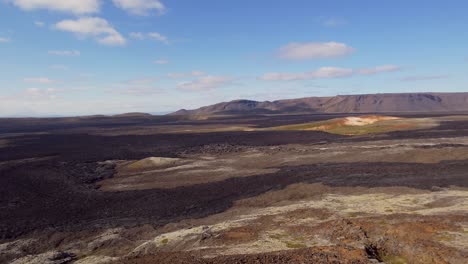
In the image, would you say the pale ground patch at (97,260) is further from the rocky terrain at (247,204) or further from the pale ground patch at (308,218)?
the pale ground patch at (308,218)

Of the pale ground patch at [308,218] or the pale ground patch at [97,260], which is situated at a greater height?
the pale ground patch at [308,218]

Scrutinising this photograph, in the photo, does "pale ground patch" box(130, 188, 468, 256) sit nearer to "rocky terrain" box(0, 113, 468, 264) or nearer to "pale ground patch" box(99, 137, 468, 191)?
"rocky terrain" box(0, 113, 468, 264)

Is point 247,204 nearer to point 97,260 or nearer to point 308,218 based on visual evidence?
point 308,218

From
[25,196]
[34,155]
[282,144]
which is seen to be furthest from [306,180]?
[34,155]

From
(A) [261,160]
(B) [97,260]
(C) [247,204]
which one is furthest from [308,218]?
(A) [261,160]

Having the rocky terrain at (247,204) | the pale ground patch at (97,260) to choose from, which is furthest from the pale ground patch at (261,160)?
the pale ground patch at (97,260)

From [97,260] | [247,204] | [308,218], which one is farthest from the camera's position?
[247,204]

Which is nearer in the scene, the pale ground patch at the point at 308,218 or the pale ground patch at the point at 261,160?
the pale ground patch at the point at 308,218

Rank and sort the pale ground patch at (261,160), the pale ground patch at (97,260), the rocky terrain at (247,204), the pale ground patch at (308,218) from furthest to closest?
the pale ground patch at (261,160), the pale ground patch at (308,218), the pale ground patch at (97,260), the rocky terrain at (247,204)
